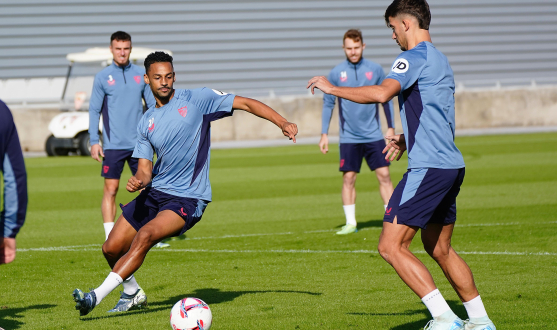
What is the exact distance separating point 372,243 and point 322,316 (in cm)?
314

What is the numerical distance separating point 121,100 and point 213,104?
2891mm

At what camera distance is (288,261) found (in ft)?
24.2

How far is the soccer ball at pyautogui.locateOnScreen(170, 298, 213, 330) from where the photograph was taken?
471 cm

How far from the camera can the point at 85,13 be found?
30484 millimetres

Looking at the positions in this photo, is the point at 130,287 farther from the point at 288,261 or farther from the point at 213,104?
the point at 288,261

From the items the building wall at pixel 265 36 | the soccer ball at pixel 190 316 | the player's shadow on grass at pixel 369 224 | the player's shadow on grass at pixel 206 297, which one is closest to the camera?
the soccer ball at pixel 190 316

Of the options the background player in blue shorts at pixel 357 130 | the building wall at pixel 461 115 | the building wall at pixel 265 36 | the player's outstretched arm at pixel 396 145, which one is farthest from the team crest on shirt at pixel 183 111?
the building wall at pixel 265 36

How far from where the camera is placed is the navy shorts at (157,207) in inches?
216

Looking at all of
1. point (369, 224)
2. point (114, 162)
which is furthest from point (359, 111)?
point (114, 162)

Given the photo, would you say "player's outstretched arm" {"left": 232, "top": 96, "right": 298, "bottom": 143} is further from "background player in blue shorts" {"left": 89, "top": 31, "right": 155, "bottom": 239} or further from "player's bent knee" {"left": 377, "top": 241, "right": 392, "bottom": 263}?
"background player in blue shorts" {"left": 89, "top": 31, "right": 155, "bottom": 239}

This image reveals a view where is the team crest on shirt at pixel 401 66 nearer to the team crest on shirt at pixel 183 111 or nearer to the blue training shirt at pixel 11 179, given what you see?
the team crest on shirt at pixel 183 111

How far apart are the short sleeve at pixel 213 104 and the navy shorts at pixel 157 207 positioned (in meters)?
0.70

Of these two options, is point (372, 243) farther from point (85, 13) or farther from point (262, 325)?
point (85, 13)

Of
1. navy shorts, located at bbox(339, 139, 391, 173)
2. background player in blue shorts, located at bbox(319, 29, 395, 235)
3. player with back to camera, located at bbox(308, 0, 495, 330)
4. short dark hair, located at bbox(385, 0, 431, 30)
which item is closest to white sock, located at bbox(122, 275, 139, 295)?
player with back to camera, located at bbox(308, 0, 495, 330)
